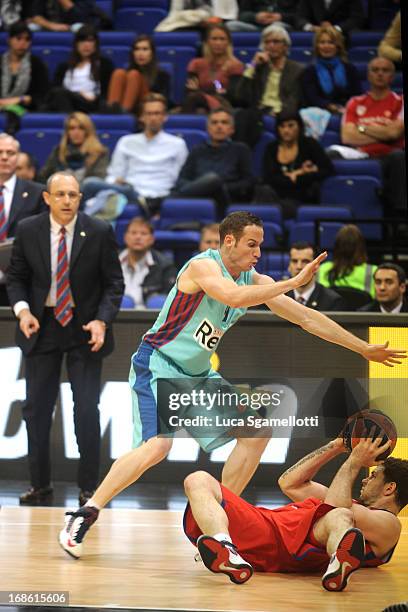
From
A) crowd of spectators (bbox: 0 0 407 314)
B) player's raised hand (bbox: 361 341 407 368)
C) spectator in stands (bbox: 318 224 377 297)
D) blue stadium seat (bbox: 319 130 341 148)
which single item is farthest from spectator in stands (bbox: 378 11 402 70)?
player's raised hand (bbox: 361 341 407 368)

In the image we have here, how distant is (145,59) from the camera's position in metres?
11.5

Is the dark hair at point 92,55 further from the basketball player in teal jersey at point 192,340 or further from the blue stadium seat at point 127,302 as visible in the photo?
the basketball player in teal jersey at point 192,340

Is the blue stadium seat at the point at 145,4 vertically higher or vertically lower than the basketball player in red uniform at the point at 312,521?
higher

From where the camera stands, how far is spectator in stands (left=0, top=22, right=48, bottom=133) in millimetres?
11938

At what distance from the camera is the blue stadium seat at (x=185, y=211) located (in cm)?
1029

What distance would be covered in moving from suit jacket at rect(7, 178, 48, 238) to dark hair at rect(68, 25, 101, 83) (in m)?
4.05

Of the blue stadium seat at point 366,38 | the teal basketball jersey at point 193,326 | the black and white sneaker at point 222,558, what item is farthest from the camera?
the blue stadium seat at point 366,38

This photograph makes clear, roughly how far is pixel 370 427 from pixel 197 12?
8695mm

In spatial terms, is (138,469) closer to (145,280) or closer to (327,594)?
(327,594)

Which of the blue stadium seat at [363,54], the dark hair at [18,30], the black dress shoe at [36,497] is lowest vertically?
the black dress shoe at [36,497]

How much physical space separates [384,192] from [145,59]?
2.75m

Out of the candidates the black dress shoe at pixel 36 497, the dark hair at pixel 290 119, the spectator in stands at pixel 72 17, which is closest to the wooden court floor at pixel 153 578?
the black dress shoe at pixel 36 497

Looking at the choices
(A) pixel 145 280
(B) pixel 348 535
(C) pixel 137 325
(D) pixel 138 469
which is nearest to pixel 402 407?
(B) pixel 348 535

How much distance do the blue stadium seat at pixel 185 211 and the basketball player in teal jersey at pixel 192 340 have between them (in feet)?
15.4
